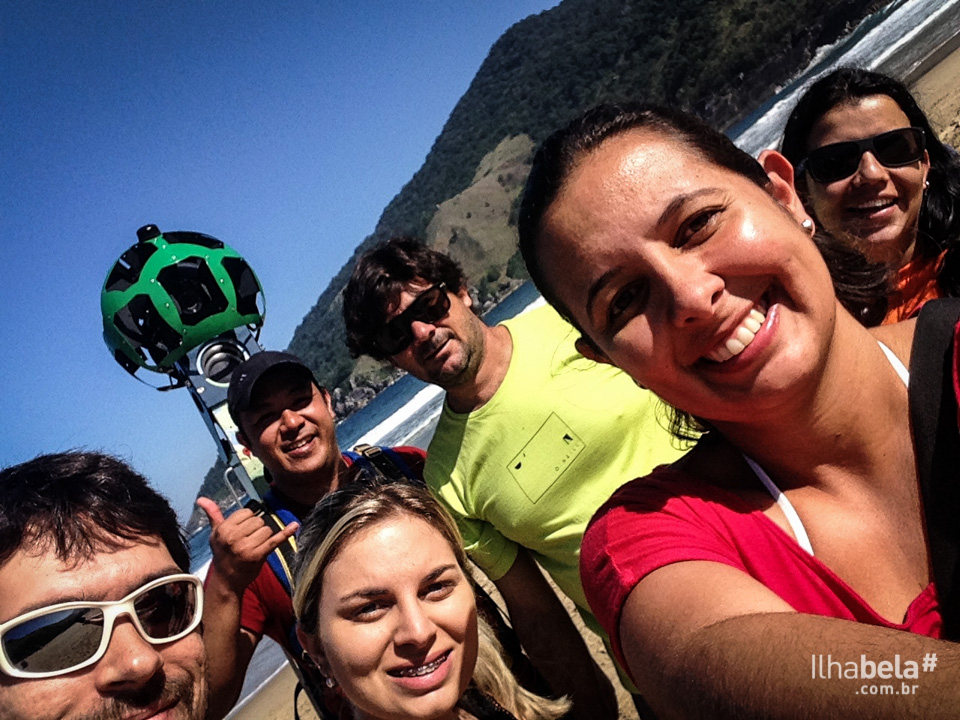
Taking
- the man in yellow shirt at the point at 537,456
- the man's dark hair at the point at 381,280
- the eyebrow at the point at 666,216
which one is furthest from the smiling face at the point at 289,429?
the eyebrow at the point at 666,216

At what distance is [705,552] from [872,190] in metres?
2.27

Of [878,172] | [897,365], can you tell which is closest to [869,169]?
[878,172]

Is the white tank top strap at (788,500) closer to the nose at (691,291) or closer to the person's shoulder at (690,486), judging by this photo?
the person's shoulder at (690,486)

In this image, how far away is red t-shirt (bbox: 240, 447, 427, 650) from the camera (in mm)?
2805

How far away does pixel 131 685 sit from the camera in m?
1.63

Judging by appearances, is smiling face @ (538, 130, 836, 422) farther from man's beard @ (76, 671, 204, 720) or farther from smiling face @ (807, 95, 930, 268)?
smiling face @ (807, 95, 930, 268)

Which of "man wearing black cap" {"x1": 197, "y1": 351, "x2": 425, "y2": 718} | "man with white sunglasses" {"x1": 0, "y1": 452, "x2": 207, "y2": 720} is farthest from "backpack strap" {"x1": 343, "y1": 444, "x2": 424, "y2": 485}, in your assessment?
"man with white sunglasses" {"x1": 0, "y1": 452, "x2": 207, "y2": 720}

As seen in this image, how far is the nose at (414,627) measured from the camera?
182cm

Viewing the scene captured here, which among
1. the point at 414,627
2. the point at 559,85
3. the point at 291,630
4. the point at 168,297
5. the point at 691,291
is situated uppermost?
the point at 559,85

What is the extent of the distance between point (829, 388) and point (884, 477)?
223mm

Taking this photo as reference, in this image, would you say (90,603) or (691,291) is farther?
(90,603)

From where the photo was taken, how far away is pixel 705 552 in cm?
122

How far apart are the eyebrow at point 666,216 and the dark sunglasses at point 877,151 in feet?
6.09

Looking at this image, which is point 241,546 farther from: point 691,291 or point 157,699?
point 691,291
